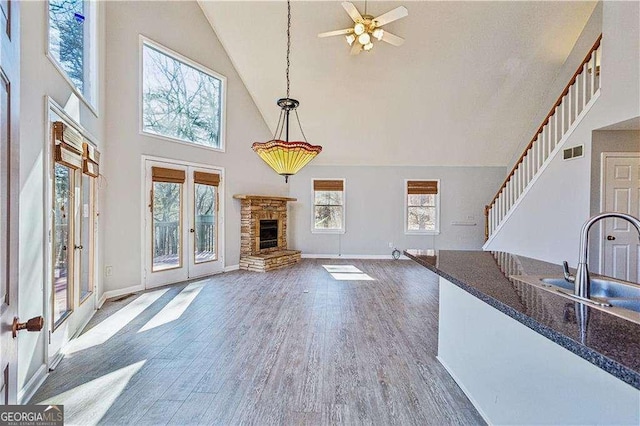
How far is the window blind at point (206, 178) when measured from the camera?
232 inches

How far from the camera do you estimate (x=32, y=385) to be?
228 centimetres

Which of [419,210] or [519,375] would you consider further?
[419,210]

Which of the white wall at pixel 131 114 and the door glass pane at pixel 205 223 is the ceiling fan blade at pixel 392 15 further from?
the door glass pane at pixel 205 223

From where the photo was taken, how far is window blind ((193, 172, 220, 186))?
5892mm

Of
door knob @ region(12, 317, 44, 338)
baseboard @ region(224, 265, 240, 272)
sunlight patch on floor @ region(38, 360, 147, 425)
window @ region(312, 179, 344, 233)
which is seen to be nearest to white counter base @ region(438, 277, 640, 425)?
door knob @ region(12, 317, 44, 338)

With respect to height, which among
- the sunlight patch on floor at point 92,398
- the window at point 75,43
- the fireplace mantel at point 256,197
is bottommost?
the sunlight patch on floor at point 92,398

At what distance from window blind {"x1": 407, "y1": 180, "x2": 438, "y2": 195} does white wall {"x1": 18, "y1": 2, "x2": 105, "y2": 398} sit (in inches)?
294

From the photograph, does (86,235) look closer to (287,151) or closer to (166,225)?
(166,225)

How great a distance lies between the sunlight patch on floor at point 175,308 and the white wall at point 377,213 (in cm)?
377

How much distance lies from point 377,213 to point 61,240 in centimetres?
678

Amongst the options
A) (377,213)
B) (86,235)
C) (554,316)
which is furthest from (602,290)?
(377,213)

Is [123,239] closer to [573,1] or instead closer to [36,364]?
[36,364]

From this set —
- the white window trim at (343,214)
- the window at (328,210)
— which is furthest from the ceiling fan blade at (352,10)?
the window at (328,210)

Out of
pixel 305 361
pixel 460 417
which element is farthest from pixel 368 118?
pixel 460 417
